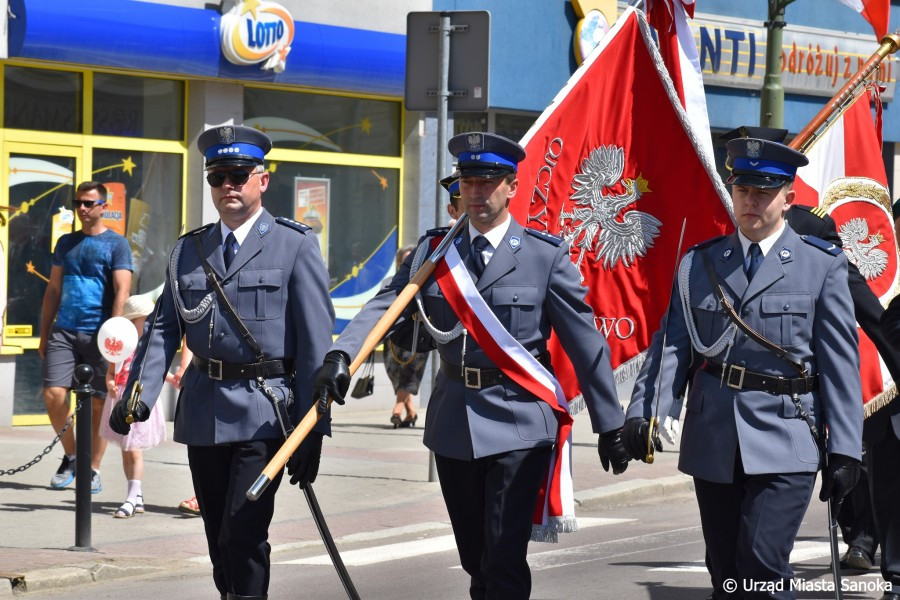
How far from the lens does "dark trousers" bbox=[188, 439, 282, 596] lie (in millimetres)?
5684

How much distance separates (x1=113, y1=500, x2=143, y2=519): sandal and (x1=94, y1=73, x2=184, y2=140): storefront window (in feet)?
17.8

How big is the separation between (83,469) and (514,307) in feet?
11.9

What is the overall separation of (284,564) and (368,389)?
18.1ft

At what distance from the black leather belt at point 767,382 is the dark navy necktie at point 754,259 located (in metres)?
0.36

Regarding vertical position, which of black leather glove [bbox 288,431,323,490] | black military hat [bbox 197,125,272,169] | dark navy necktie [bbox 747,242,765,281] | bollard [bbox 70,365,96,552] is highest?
black military hat [bbox 197,125,272,169]

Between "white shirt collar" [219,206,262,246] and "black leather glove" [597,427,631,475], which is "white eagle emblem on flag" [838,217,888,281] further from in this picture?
"white shirt collar" [219,206,262,246]

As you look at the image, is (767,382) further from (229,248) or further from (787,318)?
(229,248)

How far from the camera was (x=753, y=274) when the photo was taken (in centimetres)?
565

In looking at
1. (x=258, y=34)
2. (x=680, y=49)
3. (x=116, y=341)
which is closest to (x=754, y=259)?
(x=680, y=49)

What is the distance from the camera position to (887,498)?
717cm

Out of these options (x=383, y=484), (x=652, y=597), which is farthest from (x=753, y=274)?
(x=383, y=484)

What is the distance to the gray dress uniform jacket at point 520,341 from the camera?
5.66 metres

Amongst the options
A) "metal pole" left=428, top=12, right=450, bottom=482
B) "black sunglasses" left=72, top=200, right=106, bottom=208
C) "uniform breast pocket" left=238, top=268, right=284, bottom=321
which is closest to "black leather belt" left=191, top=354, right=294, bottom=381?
"uniform breast pocket" left=238, top=268, right=284, bottom=321

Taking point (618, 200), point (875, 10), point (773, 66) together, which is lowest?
point (618, 200)
